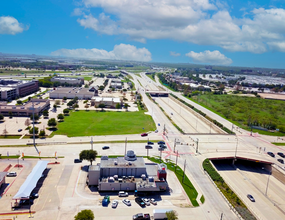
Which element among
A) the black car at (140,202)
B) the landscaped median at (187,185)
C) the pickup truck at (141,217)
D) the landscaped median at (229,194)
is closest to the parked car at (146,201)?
the black car at (140,202)

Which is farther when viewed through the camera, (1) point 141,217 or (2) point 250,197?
(2) point 250,197

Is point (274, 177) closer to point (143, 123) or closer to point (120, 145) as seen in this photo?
point (120, 145)

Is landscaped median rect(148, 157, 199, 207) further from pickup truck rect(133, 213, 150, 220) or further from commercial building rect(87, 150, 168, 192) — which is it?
pickup truck rect(133, 213, 150, 220)

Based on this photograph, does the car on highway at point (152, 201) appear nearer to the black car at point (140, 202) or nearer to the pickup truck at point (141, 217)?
the black car at point (140, 202)

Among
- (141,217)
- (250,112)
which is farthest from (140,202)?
(250,112)

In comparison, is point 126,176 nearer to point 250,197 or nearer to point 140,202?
point 140,202

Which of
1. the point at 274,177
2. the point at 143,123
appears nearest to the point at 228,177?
the point at 274,177
